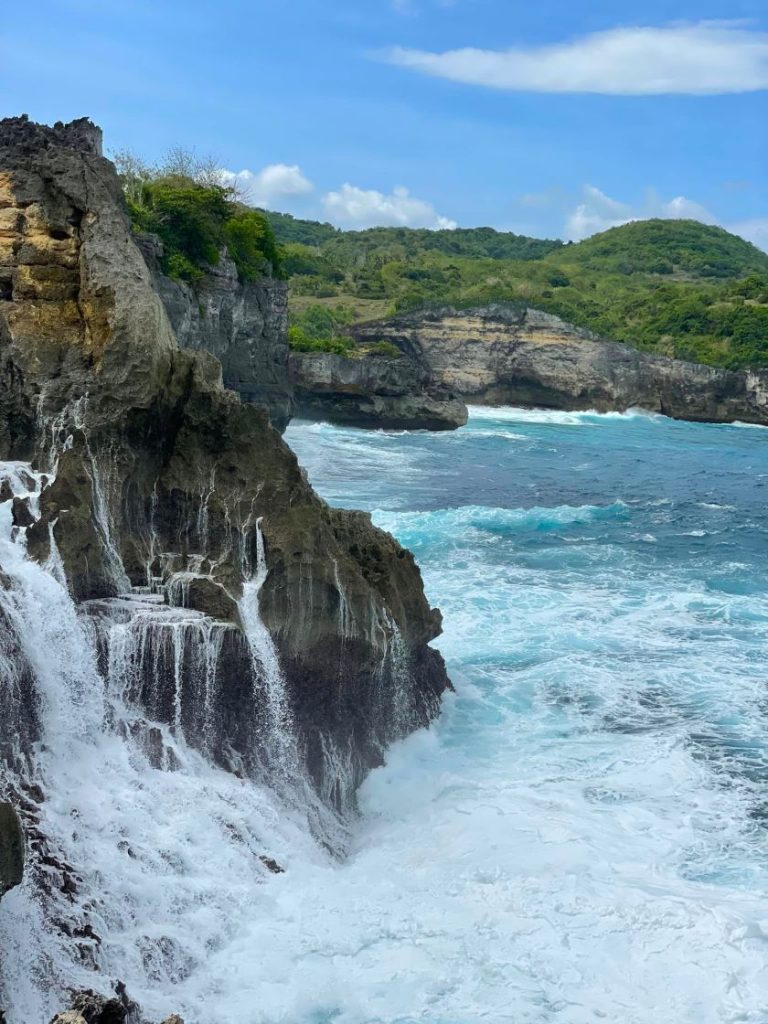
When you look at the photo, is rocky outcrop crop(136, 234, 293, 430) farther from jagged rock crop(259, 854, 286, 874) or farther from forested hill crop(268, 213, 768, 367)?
jagged rock crop(259, 854, 286, 874)

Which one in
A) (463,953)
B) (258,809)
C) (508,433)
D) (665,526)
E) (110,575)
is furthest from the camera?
(508,433)

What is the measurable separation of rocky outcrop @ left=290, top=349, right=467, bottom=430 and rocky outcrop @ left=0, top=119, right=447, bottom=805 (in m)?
40.2

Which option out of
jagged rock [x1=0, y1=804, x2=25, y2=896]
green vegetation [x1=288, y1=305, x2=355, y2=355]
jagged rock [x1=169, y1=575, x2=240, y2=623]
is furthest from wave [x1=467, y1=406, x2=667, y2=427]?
jagged rock [x1=0, y1=804, x2=25, y2=896]

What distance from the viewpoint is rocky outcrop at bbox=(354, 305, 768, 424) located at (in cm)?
6981

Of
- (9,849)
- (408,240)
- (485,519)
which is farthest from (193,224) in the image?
(408,240)

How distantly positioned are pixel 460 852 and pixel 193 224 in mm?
25096

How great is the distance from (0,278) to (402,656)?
6777mm

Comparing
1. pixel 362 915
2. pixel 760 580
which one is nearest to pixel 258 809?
pixel 362 915

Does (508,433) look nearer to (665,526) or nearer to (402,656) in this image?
(665,526)

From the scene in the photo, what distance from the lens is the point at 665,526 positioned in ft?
103

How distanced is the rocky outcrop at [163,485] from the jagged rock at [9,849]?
3862 mm

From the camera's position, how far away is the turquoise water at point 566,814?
33.6 ft

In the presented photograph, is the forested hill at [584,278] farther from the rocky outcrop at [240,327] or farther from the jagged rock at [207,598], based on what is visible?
the jagged rock at [207,598]

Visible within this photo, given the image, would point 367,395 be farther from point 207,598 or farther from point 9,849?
point 9,849
